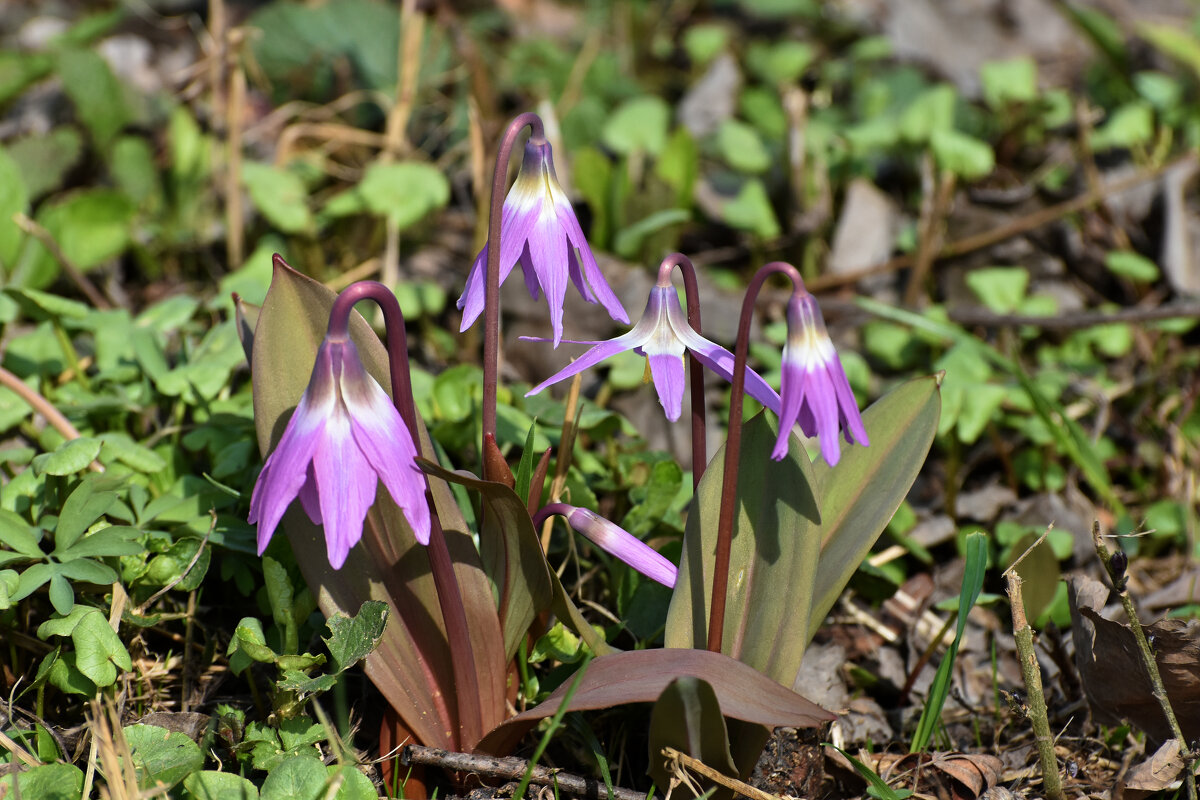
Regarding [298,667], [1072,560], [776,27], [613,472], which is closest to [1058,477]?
[1072,560]

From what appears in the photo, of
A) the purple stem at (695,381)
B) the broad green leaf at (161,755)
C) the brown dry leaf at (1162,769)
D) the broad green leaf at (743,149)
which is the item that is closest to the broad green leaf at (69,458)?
the broad green leaf at (161,755)

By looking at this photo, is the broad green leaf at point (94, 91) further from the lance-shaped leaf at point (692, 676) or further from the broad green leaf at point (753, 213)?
the lance-shaped leaf at point (692, 676)

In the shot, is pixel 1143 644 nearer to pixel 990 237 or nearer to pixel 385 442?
pixel 385 442

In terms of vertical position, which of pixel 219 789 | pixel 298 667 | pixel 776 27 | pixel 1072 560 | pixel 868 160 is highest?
pixel 776 27

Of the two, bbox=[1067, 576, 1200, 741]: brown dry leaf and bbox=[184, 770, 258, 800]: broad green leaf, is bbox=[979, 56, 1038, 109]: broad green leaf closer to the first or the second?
bbox=[1067, 576, 1200, 741]: brown dry leaf

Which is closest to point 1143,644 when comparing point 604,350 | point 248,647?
point 604,350

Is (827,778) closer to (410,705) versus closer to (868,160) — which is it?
(410,705)
